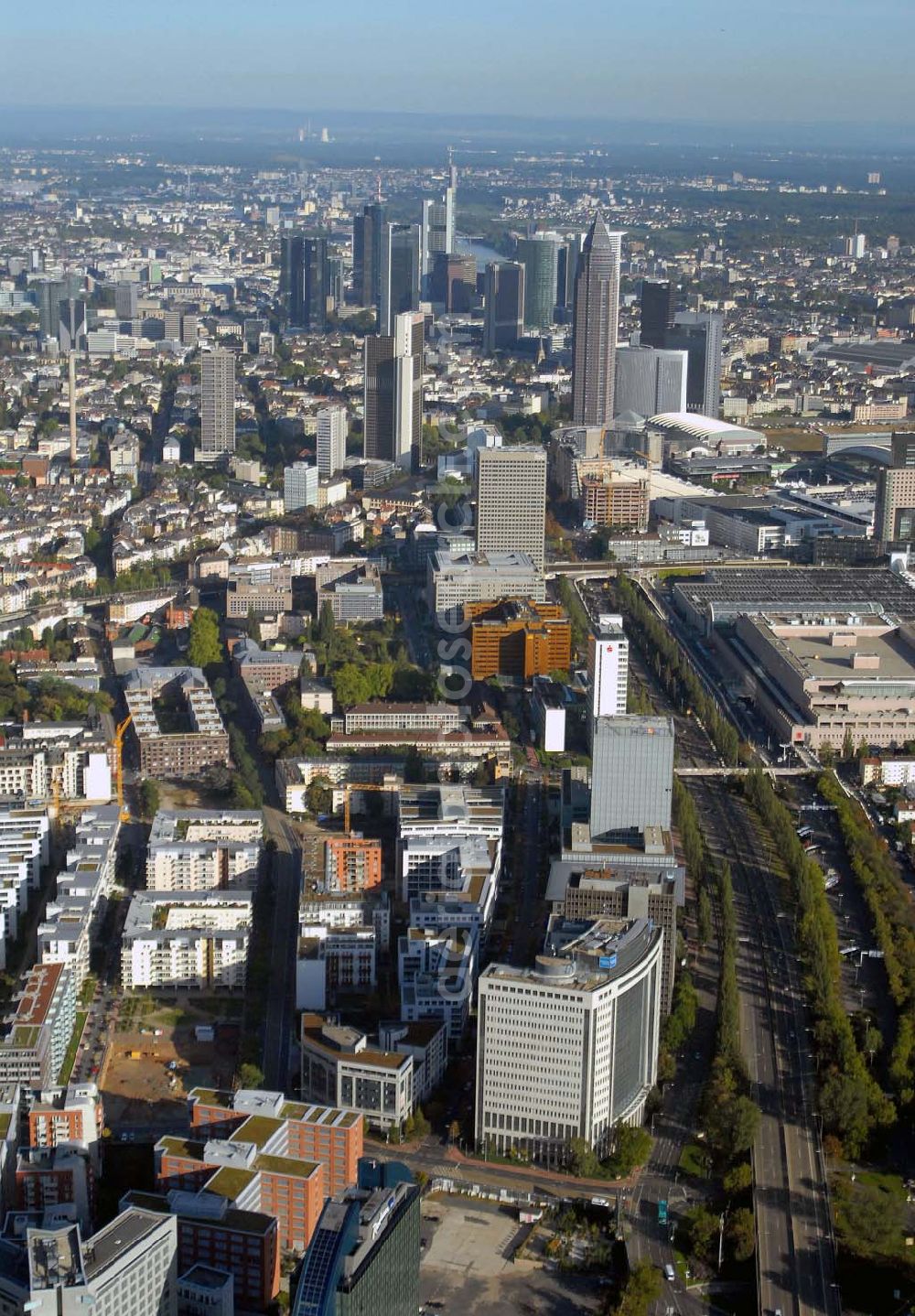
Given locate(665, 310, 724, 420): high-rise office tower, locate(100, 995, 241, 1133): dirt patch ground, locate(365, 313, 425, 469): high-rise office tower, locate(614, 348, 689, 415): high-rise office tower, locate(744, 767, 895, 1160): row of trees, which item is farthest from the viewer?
locate(665, 310, 724, 420): high-rise office tower

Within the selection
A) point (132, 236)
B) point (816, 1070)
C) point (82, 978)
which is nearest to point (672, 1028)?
point (816, 1070)

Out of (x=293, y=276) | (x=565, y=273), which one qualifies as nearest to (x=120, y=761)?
(x=293, y=276)

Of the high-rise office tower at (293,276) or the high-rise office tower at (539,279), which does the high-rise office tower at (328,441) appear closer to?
the high-rise office tower at (539,279)

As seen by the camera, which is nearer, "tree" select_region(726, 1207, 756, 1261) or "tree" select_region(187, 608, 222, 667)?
"tree" select_region(726, 1207, 756, 1261)

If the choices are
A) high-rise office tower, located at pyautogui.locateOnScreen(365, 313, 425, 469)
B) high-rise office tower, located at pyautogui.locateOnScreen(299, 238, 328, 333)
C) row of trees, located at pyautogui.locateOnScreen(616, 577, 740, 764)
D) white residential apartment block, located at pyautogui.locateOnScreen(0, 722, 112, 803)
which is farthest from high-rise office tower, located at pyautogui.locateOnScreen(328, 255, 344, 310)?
white residential apartment block, located at pyautogui.locateOnScreen(0, 722, 112, 803)

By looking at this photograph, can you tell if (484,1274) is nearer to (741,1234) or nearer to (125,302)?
(741,1234)

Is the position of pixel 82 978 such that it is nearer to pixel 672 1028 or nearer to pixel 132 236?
pixel 672 1028

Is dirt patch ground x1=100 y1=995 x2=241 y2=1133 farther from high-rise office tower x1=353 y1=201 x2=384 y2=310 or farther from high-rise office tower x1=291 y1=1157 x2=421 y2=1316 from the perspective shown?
high-rise office tower x1=353 y1=201 x2=384 y2=310
